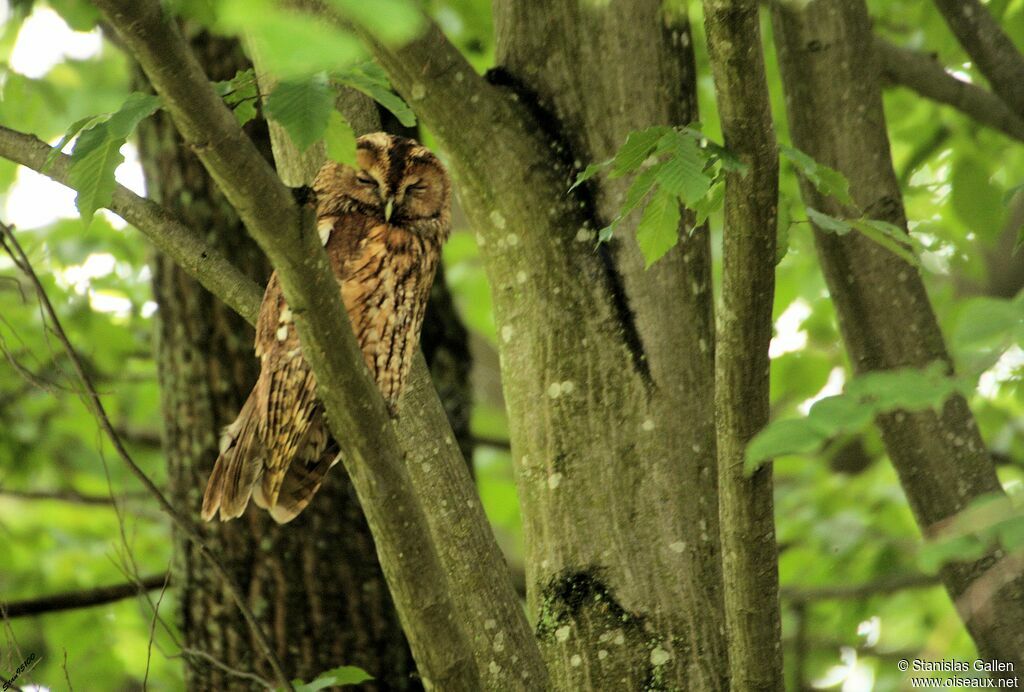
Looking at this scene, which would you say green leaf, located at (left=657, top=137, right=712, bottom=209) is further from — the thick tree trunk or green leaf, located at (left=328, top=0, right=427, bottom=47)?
the thick tree trunk

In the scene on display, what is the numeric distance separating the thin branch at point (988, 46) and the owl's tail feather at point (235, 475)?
213cm

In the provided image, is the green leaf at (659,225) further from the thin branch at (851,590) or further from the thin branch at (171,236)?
the thin branch at (851,590)

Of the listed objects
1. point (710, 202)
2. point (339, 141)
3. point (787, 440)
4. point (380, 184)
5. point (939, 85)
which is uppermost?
point (939, 85)

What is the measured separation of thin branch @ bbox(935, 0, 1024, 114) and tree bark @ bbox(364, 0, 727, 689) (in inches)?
41.9

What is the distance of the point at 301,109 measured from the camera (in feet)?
4.79

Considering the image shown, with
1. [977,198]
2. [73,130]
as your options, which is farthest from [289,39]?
[977,198]

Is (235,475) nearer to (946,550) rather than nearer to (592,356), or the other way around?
(592,356)

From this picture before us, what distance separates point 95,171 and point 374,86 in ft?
1.58

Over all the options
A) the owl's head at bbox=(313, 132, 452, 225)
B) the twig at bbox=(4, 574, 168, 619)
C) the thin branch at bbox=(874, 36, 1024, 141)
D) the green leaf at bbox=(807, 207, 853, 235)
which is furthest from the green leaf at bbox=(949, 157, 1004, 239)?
the twig at bbox=(4, 574, 168, 619)

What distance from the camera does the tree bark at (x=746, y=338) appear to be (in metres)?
1.65

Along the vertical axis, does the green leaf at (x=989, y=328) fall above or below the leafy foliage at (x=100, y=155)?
below

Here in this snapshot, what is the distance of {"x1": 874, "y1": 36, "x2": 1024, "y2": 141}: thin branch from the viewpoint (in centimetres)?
333

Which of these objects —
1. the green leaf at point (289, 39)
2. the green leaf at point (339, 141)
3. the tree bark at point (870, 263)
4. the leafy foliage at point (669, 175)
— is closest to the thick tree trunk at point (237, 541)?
the tree bark at point (870, 263)

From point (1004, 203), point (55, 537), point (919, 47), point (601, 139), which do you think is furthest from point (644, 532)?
point (55, 537)
